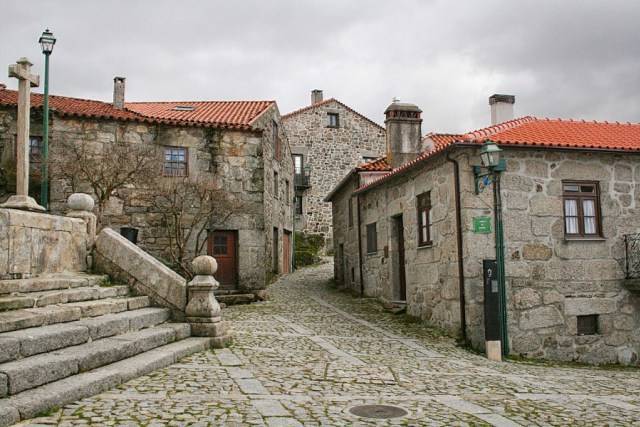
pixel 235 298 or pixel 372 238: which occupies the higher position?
pixel 372 238

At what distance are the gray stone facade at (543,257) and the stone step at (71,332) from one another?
216 inches

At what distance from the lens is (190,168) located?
15.5m

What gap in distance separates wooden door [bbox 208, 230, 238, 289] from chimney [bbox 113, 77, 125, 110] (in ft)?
18.0

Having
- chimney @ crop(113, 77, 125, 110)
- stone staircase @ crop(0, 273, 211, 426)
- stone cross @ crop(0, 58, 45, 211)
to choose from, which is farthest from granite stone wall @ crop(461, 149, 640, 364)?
chimney @ crop(113, 77, 125, 110)

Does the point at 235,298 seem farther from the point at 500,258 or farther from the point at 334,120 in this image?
the point at 334,120

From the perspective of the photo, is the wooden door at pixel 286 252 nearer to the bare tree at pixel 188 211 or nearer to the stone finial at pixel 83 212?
the bare tree at pixel 188 211

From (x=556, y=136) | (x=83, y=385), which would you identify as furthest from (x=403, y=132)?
→ (x=83, y=385)

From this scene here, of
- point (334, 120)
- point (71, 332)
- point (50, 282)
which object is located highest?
point (334, 120)

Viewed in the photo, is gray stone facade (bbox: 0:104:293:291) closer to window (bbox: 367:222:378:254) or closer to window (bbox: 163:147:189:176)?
window (bbox: 163:147:189:176)

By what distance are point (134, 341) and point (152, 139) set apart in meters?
10.1

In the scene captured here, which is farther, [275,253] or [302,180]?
[302,180]

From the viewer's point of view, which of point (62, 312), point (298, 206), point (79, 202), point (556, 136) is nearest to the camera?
point (62, 312)

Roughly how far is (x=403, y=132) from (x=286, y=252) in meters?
9.99

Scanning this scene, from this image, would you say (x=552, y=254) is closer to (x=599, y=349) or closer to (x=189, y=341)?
(x=599, y=349)
